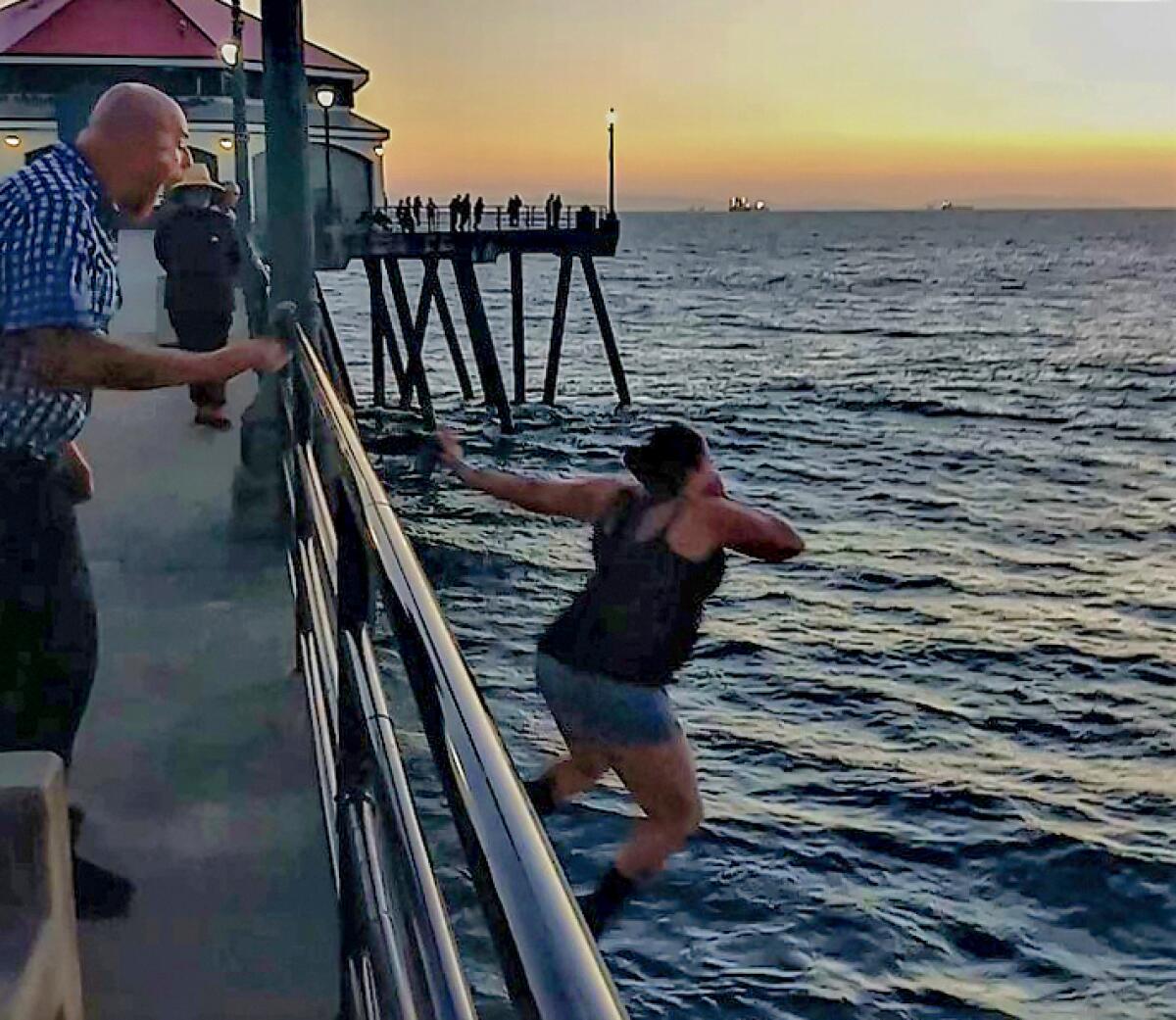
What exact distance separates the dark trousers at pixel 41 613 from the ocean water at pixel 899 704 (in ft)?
4.32

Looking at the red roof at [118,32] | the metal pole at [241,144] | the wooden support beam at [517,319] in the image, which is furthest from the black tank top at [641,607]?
the red roof at [118,32]

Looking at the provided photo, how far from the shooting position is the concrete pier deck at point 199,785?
3039mm

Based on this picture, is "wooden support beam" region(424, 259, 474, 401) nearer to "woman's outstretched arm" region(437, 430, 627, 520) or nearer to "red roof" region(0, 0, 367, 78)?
"red roof" region(0, 0, 367, 78)

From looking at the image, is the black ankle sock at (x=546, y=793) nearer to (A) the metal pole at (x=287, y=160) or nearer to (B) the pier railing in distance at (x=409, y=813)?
(B) the pier railing in distance at (x=409, y=813)

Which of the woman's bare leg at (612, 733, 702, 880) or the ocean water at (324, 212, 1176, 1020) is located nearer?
the woman's bare leg at (612, 733, 702, 880)

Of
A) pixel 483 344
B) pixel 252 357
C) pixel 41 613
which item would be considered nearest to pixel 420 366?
pixel 483 344

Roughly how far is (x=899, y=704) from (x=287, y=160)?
10182 mm

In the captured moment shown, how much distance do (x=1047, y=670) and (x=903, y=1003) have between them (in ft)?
25.9

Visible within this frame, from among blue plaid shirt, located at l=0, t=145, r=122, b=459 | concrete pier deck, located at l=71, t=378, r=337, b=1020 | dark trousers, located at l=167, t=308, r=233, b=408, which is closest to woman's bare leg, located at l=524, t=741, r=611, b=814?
concrete pier deck, located at l=71, t=378, r=337, b=1020

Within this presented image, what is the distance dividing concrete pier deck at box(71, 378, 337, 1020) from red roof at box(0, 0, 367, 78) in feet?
113

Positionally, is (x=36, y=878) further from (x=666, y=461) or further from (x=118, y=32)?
(x=118, y=32)

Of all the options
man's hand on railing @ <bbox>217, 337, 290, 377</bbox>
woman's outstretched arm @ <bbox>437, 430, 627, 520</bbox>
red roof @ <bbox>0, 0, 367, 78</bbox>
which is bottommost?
woman's outstretched arm @ <bbox>437, 430, 627, 520</bbox>

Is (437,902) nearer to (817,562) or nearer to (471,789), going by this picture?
(471,789)

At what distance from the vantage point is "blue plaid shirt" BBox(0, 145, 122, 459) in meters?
3.01
